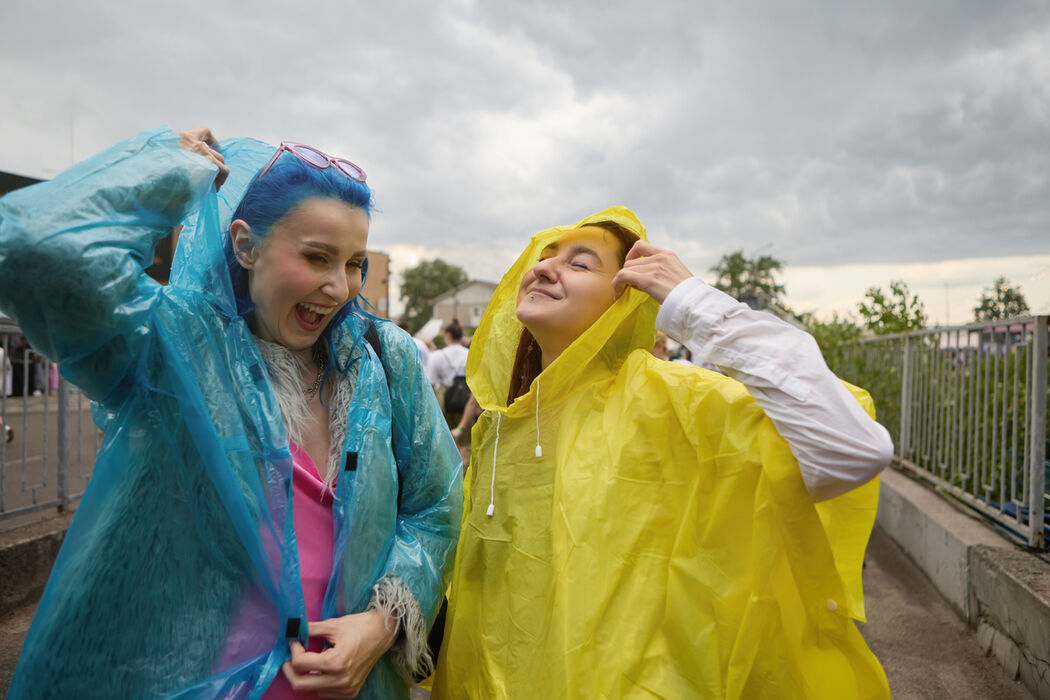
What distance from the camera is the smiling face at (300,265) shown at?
1.30m

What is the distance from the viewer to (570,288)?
1.70 meters

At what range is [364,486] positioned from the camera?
4.33 ft

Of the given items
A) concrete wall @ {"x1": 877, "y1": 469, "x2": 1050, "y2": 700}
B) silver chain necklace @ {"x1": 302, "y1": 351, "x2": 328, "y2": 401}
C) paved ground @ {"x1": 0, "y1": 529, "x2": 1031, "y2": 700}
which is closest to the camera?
silver chain necklace @ {"x1": 302, "y1": 351, "x2": 328, "y2": 401}

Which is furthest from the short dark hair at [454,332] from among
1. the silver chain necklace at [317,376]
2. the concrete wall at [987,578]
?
the silver chain necklace at [317,376]

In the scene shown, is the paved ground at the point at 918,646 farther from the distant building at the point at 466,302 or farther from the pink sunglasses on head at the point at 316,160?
the distant building at the point at 466,302

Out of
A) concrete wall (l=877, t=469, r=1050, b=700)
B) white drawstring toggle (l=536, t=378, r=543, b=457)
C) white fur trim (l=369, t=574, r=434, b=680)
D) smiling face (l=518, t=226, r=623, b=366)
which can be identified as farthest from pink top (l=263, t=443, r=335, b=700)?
concrete wall (l=877, t=469, r=1050, b=700)

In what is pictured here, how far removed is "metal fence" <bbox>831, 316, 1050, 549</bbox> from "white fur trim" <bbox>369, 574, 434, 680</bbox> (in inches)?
128

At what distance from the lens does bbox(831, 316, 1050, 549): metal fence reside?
128 inches

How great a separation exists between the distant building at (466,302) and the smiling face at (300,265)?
5602cm

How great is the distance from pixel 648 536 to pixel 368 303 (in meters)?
0.86

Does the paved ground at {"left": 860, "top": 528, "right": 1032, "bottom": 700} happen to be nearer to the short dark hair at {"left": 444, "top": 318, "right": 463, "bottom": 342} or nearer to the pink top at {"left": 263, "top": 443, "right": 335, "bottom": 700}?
the pink top at {"left": 263, "top": 443, "right": 335, "bottom": 700}

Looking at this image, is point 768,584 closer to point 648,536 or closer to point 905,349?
point 648,536

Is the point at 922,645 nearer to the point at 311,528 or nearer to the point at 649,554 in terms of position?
the point at 649,554

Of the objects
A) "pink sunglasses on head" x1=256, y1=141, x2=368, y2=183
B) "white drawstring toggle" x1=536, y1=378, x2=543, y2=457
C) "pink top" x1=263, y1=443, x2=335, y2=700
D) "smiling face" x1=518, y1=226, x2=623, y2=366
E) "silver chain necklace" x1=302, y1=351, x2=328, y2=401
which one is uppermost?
"pink sunglasses on head" x1=256, y1=141, x2=368, y2=183
